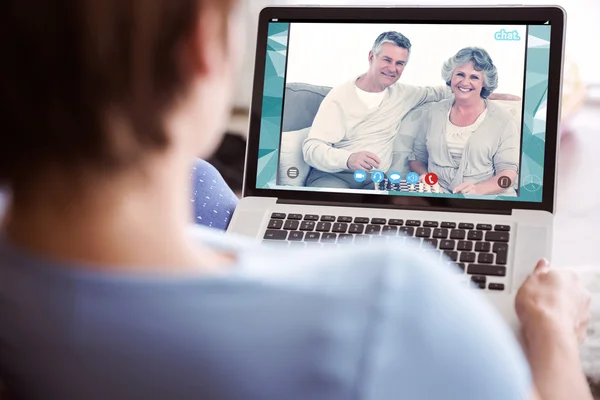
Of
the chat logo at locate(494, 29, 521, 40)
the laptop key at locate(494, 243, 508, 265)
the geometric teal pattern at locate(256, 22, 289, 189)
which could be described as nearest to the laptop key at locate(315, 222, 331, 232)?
the geometric teal pattern at locate(256, 22, 289, 189)

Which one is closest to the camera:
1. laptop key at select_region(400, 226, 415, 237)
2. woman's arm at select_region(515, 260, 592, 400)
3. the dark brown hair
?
the dark brown hair

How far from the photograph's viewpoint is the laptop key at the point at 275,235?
0.93m

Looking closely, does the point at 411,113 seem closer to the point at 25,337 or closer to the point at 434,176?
the point at 434,176

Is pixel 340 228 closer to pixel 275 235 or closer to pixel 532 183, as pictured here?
pixel 275 235

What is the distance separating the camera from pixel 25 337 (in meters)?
0.37

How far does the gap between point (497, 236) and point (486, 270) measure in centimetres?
7

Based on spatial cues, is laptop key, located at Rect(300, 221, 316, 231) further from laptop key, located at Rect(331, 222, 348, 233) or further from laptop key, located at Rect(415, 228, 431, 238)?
laptop key, located at Rect(415, 228, 431, 238)

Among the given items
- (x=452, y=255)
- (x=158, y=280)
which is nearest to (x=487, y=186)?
(x=452, y=255)

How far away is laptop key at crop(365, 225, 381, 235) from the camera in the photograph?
0.92 m

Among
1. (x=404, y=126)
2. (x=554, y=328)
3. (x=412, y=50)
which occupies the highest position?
(x=412, y=50)

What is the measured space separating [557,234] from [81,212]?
107 cm

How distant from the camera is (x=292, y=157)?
1.00m

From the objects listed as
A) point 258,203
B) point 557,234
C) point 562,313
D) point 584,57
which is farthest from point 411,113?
point 584,57

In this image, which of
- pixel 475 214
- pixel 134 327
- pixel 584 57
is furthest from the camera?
pixel 584 57
